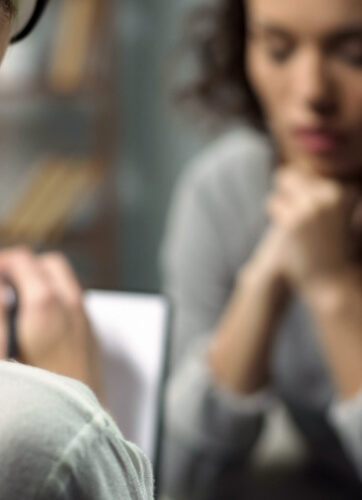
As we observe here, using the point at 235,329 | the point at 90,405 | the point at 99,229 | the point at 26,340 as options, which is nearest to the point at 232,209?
the point at 235,329

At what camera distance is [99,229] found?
7.63 ft

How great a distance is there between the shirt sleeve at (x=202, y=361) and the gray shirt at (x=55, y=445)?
2.23ft

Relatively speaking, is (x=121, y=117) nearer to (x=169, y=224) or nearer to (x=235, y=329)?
(x=169, y=224)

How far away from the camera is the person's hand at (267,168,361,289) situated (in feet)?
3.17

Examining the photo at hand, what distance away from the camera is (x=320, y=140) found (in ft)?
3.16

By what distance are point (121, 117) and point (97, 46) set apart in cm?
22

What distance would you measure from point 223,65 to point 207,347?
43 cm

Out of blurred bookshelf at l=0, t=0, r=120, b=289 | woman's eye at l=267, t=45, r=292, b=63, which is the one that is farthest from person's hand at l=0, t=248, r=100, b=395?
blurred bookshelf at l=0, t=0, r=120, b=289

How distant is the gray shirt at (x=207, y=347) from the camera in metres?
0.96

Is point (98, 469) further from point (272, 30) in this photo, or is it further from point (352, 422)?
point (272, 30)

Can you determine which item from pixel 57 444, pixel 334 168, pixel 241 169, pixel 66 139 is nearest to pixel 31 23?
pixel 57 444

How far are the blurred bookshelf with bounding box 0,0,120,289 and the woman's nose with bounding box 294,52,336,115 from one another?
126 centimetres

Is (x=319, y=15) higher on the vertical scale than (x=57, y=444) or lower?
lower

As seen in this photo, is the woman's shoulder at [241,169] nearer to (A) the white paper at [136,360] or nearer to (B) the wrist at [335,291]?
(B) the wrist at [335,291]
